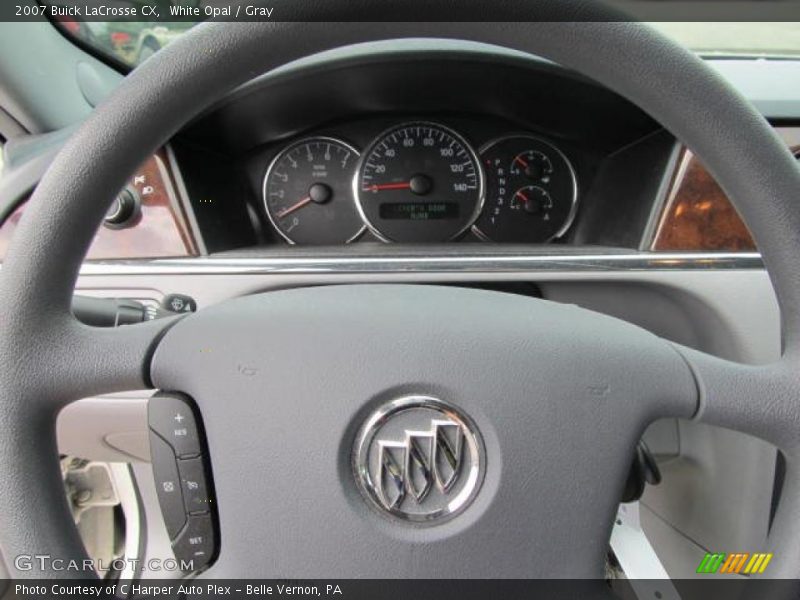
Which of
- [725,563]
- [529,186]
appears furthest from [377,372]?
[529,186]

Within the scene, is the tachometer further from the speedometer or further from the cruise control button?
the cruise control button

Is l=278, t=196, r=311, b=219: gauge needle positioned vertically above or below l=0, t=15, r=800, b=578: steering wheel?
above

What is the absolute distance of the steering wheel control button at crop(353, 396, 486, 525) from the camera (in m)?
0.66

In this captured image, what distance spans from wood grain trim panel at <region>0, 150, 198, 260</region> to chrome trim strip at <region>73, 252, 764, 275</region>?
0.05 meters

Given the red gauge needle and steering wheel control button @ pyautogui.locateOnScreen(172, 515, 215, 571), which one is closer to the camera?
steering wheel control button @ pyautogui.locateOnScreen(172, 515, 215, 571)

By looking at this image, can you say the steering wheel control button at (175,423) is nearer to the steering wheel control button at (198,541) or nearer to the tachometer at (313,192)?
the steering wheel control button at (198,541)

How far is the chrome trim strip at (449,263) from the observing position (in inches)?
47.4

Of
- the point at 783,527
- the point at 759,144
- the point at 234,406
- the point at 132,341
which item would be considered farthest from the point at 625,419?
the point at 132,341

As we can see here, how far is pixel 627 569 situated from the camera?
100 cm

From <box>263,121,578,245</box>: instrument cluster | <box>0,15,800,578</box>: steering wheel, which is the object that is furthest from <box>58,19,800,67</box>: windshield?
<box>0,15,800,578</box>: steering wheel

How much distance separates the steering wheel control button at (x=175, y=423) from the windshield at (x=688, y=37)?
1.09m

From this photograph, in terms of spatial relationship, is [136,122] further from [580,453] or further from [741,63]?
[741,63]

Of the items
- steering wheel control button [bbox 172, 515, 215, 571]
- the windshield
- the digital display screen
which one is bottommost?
steering wheel control button [bbox 172, 515, 215, 571]

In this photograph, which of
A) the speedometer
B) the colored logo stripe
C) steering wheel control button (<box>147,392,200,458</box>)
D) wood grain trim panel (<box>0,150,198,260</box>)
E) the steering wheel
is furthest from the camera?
the speedometer
